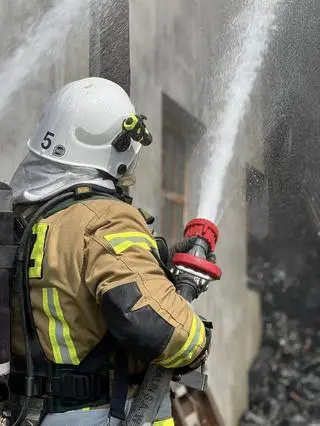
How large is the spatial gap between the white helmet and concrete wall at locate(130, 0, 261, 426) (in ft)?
3.52

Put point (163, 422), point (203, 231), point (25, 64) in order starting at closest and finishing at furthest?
point (163, 422)
point (203, 231)
point (25, 64)

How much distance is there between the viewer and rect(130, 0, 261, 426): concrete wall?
4.48 meters

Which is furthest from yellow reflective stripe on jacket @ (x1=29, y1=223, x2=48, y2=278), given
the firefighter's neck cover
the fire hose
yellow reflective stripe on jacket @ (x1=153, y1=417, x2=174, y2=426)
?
yellow reflective stripe on jacket @ (x1=153, y1=417, x2=174, y2=426)

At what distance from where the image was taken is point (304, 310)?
6.86m

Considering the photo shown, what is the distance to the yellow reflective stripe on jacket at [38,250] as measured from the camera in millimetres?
2219

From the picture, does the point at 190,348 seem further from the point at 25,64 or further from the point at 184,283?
the point at 25,64

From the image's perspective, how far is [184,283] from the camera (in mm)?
2400

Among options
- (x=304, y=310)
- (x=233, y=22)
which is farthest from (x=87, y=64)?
(x=304, y=310)

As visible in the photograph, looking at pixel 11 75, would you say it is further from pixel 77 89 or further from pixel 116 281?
pixel 116 281

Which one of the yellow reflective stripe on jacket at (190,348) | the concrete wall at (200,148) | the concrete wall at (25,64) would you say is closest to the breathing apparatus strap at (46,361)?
the yellow reflective stripe on jacket at (190,348)

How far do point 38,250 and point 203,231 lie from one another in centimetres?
57

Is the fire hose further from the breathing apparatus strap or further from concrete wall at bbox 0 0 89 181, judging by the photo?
concrete wall at bbox 0 0 89 181

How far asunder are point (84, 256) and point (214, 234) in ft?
1.83

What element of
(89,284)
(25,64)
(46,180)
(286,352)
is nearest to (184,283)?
(89,284)
